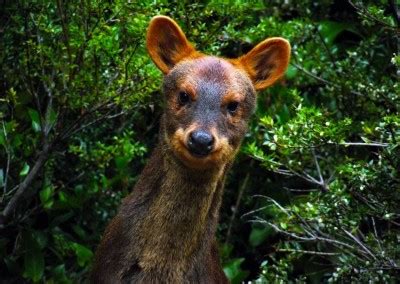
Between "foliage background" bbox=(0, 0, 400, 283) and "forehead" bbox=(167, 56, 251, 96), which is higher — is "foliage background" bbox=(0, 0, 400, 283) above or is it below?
below

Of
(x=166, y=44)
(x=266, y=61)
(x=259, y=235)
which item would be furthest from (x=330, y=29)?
(x=166, y=44)

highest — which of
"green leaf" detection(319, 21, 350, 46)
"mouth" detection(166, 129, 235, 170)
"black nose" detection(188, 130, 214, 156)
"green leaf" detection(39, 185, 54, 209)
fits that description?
"black nose" detection(188, 130, 214, 156)

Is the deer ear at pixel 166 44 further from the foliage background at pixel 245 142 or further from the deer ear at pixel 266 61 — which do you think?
the deer ear at pixel 266 61

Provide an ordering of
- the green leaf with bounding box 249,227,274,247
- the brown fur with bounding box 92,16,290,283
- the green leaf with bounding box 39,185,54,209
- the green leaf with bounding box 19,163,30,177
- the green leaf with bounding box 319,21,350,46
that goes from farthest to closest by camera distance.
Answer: the green leaf with bounding box 319,21,350,46
the green leaf with bounding box 249,227,274,247
the green leaf with bounding box 39,185,54,209
the green leaf with bounding box 19,163,30,177
the brown fur with bounding box 92,16,290,283

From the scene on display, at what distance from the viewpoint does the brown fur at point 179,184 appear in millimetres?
6684

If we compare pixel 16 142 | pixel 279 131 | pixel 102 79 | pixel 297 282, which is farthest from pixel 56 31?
pixel 297 282

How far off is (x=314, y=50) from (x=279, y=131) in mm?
2422

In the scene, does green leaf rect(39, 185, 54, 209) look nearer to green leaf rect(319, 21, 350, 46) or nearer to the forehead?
the forehead

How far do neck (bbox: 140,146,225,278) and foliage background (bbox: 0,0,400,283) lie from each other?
827 millimetres

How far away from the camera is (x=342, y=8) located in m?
10.9

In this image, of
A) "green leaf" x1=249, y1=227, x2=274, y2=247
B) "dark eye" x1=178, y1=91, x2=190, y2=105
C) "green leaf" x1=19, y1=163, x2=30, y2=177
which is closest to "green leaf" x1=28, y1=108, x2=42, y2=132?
"green leaf" x1=19, y1=163, x2=30, y2=177

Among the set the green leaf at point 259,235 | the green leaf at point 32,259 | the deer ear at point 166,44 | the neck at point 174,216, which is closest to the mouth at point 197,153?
the neck at point 174,216

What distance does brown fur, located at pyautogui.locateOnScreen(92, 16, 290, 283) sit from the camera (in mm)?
6684

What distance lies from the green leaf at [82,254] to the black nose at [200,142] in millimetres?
2535
